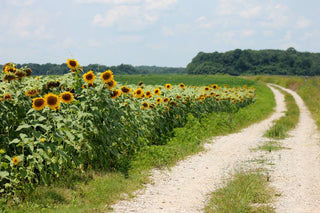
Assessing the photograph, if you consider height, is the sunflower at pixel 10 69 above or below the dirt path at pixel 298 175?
above

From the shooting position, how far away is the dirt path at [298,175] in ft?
16.0

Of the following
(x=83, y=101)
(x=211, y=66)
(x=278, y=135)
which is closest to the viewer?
(x=83, y=101)

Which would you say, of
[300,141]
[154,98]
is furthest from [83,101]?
[300,141]

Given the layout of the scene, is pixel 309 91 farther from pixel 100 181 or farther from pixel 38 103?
pixel 38 103

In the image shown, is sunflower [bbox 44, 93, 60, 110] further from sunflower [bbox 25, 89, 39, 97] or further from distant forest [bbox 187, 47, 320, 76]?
distant forest [bbox 187, 47, 320, 76]

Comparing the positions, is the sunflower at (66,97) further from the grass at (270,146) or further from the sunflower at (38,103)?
the grass at (270,146)

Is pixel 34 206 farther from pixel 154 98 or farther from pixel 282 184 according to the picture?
pixel 154 98

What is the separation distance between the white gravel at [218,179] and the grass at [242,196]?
187 mm

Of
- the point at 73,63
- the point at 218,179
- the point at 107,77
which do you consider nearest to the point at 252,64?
the point at 218,179

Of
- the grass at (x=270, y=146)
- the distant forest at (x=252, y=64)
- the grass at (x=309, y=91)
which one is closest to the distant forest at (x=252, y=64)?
the distant forest at (x=252, y=64)

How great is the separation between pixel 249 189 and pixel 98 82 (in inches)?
130

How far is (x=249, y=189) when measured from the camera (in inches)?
201

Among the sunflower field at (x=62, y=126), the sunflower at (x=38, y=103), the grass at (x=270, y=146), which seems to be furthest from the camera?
the grass at (x=270, y=146)

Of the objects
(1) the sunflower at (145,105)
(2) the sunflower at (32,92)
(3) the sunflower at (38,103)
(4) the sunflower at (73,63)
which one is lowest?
(1) the sunflower at (145,105)
